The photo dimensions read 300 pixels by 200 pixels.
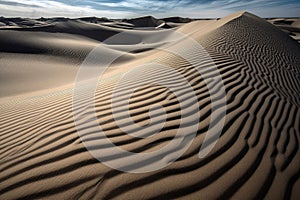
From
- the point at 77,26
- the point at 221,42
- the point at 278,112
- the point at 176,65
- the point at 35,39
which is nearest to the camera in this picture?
the point at 278,112

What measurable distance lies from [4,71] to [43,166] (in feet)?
36.2

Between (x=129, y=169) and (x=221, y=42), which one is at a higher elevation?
(x=221, y=42)

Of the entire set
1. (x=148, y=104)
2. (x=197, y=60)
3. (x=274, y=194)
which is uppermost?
(x=197, y=60)

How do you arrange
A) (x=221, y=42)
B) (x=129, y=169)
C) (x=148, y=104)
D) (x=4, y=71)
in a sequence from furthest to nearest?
(x=4, y=71) < (x=221, y=42) < (x=148, y=104) < (x=129, y=169)

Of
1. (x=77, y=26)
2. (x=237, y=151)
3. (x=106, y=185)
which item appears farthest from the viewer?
(x=77, y=26)

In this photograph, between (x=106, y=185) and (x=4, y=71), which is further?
(x=4, y=71)

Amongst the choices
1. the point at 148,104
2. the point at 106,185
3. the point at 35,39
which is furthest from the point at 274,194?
the point at 35,39

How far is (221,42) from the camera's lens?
26.9 feet

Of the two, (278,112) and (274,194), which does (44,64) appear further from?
(274,194)

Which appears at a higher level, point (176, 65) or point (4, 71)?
point (176, 65)

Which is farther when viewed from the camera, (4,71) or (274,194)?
(4,71)

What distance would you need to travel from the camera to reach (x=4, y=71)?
11.3m

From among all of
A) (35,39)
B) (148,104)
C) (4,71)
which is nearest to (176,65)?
(148,104)

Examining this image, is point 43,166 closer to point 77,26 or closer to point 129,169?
point 129,169
